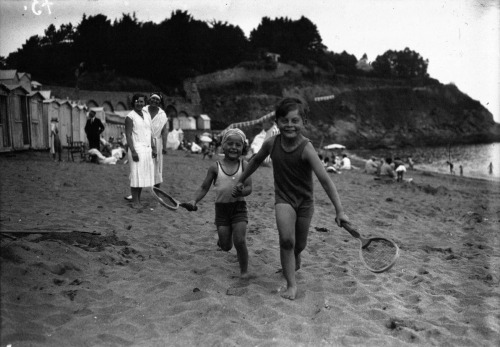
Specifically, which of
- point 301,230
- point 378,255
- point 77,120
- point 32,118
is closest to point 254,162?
point 301,230

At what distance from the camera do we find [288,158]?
4172 millimetres

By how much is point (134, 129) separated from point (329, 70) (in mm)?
90814

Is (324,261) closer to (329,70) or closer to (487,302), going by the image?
(487,302)

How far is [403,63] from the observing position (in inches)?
4872

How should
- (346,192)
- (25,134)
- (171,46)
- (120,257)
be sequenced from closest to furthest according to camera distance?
(120,257) → (346,192) → (25,134) → (171,46)

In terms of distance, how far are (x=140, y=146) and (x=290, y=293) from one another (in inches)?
189

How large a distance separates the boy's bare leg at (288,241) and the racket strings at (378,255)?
1.40m

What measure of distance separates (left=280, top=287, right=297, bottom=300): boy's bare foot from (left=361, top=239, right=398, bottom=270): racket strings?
141 cm

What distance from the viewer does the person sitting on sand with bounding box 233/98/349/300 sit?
407cm

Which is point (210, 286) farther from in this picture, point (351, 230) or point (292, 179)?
point (351, 230)

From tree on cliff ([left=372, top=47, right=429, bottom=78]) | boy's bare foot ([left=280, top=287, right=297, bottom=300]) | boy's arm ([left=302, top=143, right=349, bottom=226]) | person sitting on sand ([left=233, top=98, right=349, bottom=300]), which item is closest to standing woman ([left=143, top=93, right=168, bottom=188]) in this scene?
person sitting on sand ([left=233, top=98, right=349, bottom=300])

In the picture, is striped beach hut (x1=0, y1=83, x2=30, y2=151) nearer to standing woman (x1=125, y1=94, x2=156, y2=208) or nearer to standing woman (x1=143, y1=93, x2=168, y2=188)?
standing woman (x1=143, y1=93, x2=168, y2=188)

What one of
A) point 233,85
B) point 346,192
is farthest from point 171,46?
point 346,192

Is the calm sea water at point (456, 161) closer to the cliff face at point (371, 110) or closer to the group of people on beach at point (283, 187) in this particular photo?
the cliff face at point (371, 110)
